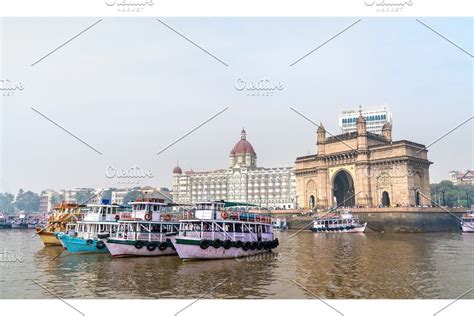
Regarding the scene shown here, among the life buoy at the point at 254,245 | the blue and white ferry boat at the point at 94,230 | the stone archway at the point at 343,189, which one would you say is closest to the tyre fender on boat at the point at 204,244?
the life buoy at the point at 254,245

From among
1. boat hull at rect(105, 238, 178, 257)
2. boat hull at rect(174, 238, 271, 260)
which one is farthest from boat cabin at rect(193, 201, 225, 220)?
boat hull at rect(105, 238, 178, 257)

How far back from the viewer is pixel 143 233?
94.1 feet

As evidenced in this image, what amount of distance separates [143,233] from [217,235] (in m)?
5.81

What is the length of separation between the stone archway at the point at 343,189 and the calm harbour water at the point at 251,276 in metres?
45.5

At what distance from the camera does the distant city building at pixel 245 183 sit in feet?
367

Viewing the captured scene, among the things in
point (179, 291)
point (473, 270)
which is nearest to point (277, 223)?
point (473, 270)

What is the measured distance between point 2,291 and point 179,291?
8.02 m

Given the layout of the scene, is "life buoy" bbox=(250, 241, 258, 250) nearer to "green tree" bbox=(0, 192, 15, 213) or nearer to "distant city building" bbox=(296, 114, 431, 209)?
"distant city building" bbox=(296, 114, 431, 209)

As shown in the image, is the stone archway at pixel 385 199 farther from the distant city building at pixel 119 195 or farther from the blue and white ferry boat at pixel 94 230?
the distant city building at pixel 119 195

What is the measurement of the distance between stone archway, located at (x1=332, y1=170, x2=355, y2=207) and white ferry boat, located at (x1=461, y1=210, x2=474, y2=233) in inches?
757

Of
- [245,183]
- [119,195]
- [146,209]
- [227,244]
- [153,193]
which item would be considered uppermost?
[245,183]

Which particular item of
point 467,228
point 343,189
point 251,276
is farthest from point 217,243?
point 343,189

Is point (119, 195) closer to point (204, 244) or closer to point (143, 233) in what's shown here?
point (143, 233)

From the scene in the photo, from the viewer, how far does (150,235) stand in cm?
2891
